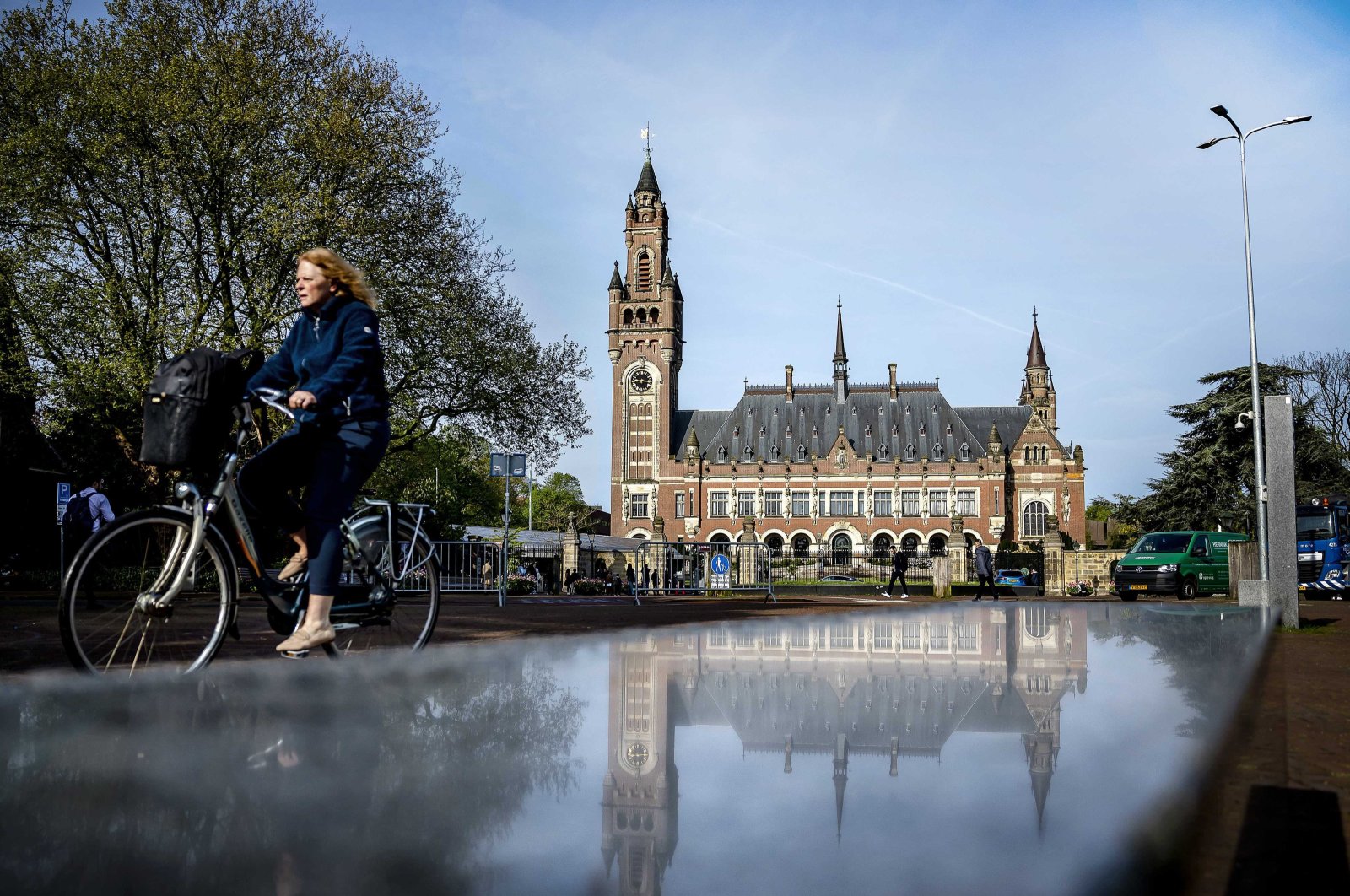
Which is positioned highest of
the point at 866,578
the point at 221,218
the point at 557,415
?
the point at 221,218

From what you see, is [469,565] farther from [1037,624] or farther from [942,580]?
[942,580]

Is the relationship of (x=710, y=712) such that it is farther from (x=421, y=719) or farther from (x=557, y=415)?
(x=557, y=415)

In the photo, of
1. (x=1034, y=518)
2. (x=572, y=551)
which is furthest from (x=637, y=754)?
(x=1034, y=518)

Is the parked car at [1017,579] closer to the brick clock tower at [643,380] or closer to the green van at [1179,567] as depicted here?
the green van at [1179,567]

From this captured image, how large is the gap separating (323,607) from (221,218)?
63.2 feet

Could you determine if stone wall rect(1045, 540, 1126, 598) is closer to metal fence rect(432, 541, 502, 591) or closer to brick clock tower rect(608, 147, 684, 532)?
metal fence rect(432, 541, 502, 591)

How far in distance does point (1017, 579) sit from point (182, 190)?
1670 inches

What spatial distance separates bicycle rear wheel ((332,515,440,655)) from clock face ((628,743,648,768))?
2200 mm

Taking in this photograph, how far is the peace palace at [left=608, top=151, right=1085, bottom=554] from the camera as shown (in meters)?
73.1

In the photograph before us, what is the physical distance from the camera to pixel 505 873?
156 centimetres

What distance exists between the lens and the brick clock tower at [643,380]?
247ft

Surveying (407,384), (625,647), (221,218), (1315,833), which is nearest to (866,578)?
(407,384)

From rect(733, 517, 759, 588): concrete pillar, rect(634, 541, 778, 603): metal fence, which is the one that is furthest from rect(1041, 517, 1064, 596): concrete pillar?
rect(733, 517, 759, 588): concrete pillar

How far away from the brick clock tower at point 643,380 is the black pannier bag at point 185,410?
234 feet
